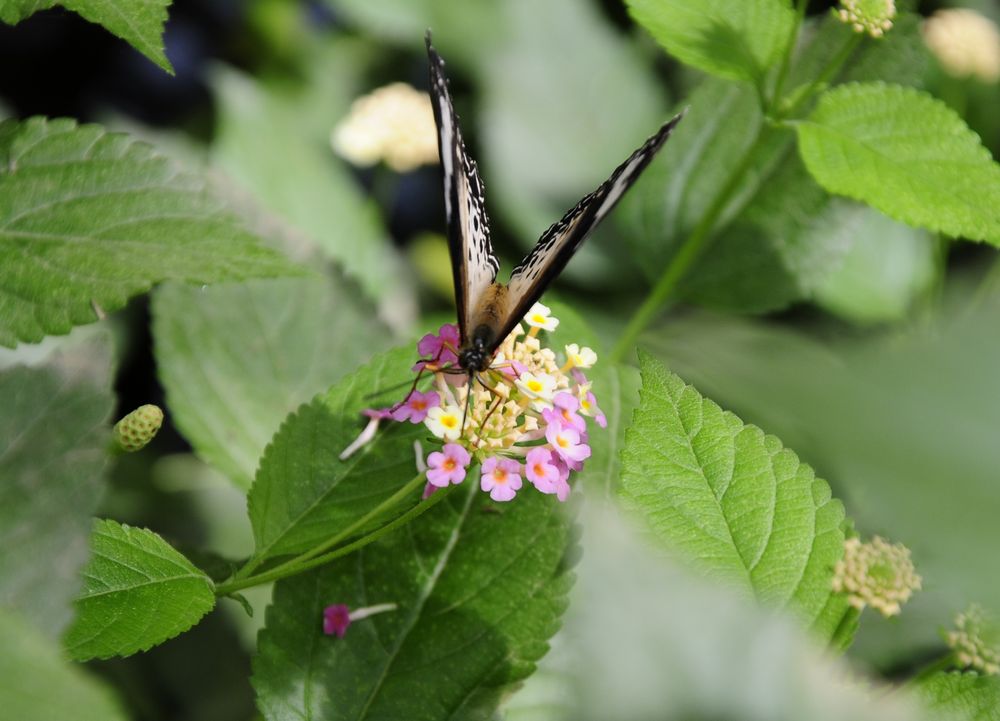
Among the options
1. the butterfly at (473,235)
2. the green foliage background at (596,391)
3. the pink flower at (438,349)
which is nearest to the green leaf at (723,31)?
the green foliage background at (596,391)

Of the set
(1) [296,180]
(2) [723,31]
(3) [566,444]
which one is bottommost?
(1) [296,180]

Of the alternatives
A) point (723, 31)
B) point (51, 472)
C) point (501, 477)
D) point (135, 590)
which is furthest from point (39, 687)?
point (723, 31)

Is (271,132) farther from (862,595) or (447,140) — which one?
(862,595)

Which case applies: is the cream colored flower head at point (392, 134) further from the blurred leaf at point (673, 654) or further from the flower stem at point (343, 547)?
the blurred leaf at point (673, 654)

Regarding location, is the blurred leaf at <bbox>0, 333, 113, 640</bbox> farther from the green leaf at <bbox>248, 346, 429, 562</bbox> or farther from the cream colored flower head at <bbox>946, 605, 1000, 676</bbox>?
the cream colored flower head at <bbox>946, 605, 1000, 676</bbox>

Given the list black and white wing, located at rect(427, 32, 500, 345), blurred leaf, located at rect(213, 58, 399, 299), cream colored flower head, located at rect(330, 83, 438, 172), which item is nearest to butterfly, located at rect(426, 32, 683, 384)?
black and white wing, located at rect(427, 32, 500, 345)

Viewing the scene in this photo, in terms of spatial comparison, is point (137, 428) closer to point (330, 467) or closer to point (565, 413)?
point (330, 467)
